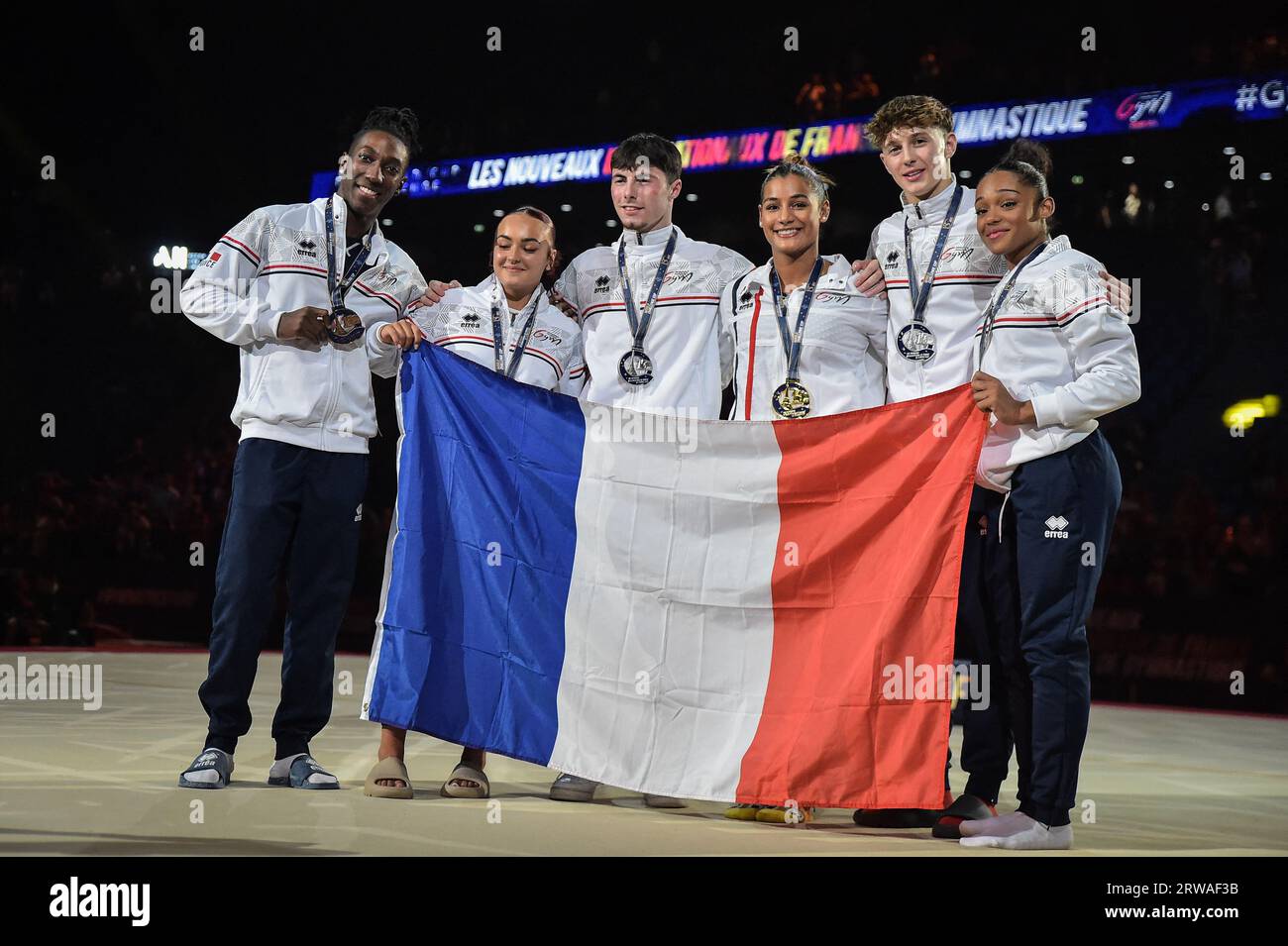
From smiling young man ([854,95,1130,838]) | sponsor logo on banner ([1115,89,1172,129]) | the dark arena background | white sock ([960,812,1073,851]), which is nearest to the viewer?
white sock ([960,812,1073,851])

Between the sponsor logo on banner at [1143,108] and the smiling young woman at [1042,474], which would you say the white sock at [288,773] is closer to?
the smiling young woman at [1042,474]

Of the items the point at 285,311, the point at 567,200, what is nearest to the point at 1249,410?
the point at 567,200

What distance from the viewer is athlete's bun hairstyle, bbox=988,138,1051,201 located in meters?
3.58

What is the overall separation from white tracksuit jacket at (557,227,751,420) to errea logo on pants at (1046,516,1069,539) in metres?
1.23

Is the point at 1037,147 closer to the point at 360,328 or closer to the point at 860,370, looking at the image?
the point at 860,370

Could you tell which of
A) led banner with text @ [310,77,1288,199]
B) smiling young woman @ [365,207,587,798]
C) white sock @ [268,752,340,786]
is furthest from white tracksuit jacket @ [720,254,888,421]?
led banner with text @ [310,77,1288,199]

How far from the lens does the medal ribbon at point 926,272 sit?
12.5 feet

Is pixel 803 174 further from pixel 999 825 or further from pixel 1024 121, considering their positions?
pixel 1024 121

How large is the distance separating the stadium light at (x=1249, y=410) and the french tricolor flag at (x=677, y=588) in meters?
11.5

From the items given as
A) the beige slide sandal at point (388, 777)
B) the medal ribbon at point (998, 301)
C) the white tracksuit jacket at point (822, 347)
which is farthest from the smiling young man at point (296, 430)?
the medal ribbon at point (998, 301)

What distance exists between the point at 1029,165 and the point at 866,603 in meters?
1.39

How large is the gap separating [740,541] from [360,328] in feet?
4.81

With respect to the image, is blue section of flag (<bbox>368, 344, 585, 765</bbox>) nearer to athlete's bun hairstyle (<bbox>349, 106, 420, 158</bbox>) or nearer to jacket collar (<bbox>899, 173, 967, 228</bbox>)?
athlete's bun hairstyle (<bbox>349, 106, 420, 158</bbox>)

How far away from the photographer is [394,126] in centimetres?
429
